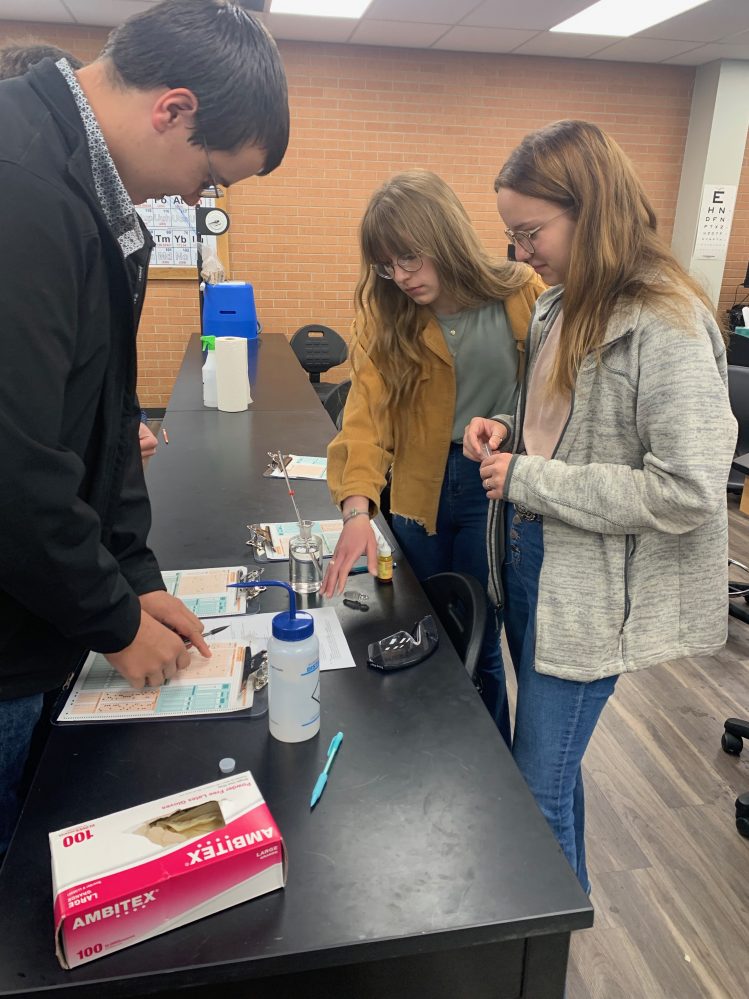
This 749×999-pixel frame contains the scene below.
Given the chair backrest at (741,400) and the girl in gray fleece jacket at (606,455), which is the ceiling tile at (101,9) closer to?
the chair backrest at (741,400)

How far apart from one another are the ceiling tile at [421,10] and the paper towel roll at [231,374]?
299 centimetres

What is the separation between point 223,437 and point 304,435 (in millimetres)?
284

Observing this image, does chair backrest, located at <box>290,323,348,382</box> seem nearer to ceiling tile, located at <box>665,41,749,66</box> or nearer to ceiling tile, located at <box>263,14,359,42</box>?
ceiling tile, located at <box>263,14,359,42</box>

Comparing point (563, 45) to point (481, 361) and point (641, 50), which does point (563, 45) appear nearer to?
point (641, 50)

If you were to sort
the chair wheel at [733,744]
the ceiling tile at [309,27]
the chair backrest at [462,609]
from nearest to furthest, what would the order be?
1. the chair backrest at [462,609]
2. the chair wheel at [733,744]
3. the ceiling tile at [309,27]

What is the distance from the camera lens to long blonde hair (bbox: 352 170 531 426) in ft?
5.05

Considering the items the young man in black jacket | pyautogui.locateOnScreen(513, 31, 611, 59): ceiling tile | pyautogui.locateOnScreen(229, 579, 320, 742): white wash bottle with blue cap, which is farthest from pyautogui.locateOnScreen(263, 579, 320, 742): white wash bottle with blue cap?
pyautogui.locateOnScreen(513, 31, 611, 59): ceiling tile

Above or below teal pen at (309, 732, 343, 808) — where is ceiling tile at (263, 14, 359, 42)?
above

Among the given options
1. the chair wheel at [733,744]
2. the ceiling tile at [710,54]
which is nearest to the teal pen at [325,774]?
the chair wheel at [733,744]

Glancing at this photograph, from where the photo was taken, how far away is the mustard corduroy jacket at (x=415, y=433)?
5.32 ft

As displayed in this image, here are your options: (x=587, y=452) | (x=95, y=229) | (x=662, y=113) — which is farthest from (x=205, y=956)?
(x=662, y=113)

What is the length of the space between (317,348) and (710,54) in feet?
12.5

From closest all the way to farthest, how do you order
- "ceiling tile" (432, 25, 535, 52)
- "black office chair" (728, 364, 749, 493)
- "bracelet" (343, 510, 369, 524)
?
"bracelet" (343, 510, 369, 524) < "black office chair" (728, 364, 749, 493) < "ceiling tile" (432, 25, 535, 52)

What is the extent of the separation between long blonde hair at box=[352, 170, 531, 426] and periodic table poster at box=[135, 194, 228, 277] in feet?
14.8
